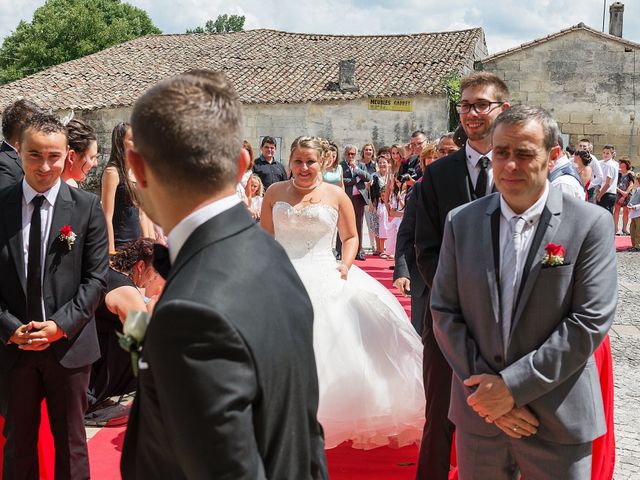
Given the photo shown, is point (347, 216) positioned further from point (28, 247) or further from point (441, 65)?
point (441, 65)

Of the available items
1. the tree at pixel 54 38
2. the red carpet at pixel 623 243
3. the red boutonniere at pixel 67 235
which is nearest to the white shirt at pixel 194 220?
the red boutonniere at pixel 67 235

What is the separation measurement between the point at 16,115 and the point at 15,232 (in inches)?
64.5

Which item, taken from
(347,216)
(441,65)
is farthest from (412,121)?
(347,216)

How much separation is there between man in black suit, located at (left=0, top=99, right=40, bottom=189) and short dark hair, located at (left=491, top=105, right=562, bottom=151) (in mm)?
3269

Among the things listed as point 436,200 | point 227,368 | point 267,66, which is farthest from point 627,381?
point 267,66

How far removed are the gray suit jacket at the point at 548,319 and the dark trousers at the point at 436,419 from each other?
3.07 feet

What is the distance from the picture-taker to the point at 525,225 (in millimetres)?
3008

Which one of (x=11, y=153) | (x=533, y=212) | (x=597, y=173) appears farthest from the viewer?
(x=597, y=173)

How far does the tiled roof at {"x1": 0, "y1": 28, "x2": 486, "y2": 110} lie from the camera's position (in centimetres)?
3127

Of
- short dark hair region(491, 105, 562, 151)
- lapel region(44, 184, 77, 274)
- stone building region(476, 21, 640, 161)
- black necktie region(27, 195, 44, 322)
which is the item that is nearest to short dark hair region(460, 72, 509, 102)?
short dark hair region(491, 105, 562, 151)

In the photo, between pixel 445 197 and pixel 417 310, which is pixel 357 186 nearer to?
pixel 417 310

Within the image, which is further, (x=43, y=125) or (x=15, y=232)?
(x=43, y=125)

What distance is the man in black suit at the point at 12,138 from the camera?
16.2 feet

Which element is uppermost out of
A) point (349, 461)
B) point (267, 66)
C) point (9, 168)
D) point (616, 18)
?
point (616, 18)
